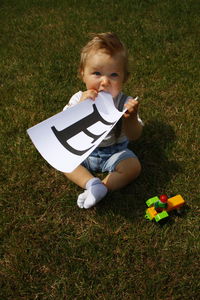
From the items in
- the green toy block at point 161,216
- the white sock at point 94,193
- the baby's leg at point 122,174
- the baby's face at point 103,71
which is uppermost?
the baby's face at point 103,71

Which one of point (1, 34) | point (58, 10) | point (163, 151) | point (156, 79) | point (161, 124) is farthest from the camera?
point (58, 10)

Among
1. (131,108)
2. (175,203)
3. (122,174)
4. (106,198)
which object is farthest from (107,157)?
(175,203)

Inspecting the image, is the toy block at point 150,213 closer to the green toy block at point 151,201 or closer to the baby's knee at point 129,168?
the green toy block at point 151,201

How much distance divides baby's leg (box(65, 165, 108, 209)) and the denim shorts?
108 millimetres

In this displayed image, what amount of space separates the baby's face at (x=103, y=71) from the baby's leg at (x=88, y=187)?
568mm

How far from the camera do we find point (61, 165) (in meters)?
1.77

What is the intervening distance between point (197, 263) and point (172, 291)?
8.7 inches

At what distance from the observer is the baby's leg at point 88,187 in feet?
6.74

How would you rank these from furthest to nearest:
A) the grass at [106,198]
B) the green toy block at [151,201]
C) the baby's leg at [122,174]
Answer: the baby's leg at [122,174] < the green toy block at [151,201] < the grass at [106,198]

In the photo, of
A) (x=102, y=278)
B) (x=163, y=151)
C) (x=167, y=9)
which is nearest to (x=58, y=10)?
(x=167, y=9)

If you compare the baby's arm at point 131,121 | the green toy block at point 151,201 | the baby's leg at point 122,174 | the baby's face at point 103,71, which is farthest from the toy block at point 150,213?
the baby's face at point 103,71

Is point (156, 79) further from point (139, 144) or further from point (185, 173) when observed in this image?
point (185, 173)

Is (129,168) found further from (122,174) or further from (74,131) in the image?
(74,131)

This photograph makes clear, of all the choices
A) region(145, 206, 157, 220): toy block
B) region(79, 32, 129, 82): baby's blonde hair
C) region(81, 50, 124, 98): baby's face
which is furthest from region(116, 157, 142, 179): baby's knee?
region(79, 32, 129, 82): baby's blonde hair
